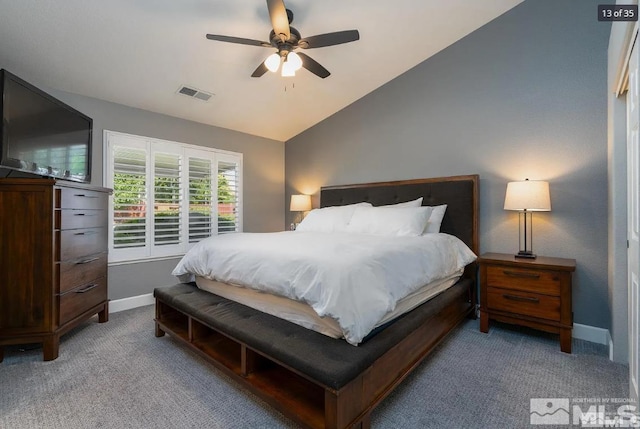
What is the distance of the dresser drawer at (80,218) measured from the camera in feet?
7.54

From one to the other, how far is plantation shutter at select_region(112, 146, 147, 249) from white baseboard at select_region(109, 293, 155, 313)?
0.62 metres

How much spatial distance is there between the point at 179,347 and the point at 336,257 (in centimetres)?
171

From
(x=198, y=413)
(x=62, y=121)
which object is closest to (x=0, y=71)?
(x=62, y=121)

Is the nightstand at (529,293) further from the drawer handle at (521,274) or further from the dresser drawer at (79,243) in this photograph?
the dresser drawer at (79,243)

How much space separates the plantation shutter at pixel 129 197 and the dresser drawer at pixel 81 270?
425mm

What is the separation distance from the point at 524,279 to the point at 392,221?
3.96 ft

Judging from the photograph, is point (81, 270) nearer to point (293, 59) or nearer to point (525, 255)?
point (293, 59)

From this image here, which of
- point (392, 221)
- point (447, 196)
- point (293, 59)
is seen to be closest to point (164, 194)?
point (293, 59)

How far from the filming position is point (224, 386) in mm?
1869

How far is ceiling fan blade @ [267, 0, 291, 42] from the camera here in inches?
76.5

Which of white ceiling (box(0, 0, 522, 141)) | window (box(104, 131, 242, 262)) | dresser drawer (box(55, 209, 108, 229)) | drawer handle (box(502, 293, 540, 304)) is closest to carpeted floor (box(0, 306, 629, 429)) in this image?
drawer handle (box(502, 293, 540, 304))

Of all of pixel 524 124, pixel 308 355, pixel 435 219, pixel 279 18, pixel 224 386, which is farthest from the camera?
pixel 435 219

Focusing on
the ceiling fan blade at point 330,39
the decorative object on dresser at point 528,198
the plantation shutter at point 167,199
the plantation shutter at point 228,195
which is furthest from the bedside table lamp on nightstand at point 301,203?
the decorative object on dresser at point 528,198

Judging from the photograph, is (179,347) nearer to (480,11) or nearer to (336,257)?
(336,257)
